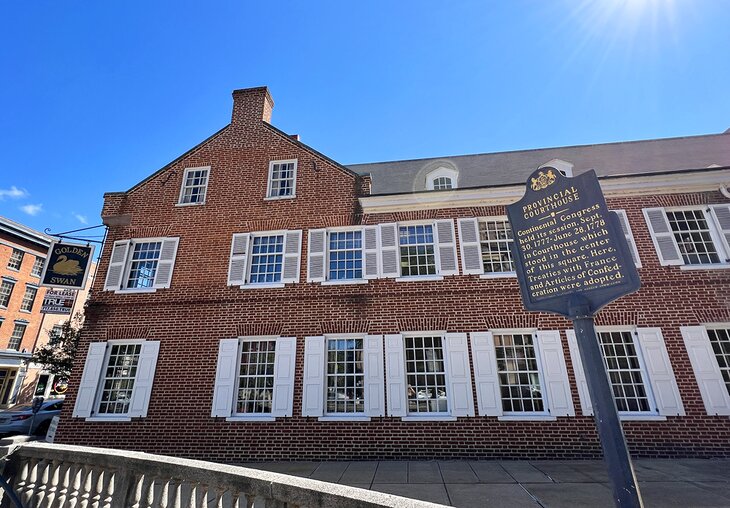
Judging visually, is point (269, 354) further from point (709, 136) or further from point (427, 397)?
point (709, 136)

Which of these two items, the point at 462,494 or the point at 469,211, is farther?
the point at 469,211

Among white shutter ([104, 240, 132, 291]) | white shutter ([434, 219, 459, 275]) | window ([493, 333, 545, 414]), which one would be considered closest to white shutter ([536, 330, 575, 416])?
window ([493, 333, 545, 414])

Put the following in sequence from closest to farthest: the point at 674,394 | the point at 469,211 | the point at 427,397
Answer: the point at 674,394 → the point at 427,397 → the point at 469,211

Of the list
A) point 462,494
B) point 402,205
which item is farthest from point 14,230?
point 462,494

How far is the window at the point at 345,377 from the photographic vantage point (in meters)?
9.12

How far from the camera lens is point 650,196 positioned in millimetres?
10148

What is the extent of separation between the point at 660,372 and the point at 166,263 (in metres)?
14.2

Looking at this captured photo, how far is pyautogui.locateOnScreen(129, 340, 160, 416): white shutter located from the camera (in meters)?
9.48

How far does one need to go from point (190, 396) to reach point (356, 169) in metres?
10.4

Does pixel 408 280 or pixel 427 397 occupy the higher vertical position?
pixel 408 280

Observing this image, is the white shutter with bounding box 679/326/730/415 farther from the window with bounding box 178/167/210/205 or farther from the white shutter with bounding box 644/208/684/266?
the window with bounding box 178/167/210/205

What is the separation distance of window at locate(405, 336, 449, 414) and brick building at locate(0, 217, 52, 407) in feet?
102

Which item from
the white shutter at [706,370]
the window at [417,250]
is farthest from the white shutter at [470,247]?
the white shutter at [706,370]

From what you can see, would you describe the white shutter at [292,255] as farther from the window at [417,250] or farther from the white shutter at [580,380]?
the white shutter at [580,380]
